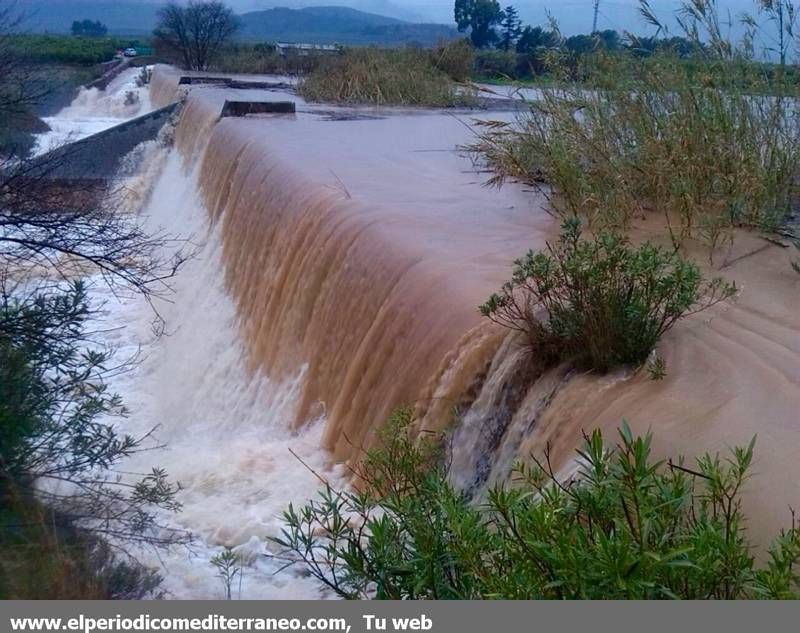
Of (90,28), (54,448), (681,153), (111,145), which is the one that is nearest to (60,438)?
(54,448)

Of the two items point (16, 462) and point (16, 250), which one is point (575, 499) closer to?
point (16, 462)

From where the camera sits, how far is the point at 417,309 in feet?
19.2

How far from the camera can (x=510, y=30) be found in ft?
112

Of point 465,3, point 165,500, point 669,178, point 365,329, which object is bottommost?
point 165,500

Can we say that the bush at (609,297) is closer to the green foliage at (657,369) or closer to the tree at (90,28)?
the green foliage at (657,369)

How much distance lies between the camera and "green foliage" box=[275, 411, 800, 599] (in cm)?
220

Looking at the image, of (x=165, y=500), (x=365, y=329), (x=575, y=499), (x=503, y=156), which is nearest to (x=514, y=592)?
(x=575, y=499)

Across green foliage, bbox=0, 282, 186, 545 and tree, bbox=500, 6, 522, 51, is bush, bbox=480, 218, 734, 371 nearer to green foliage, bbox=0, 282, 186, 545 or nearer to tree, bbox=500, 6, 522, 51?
green foliage, bbox=0, 282, 186, 545

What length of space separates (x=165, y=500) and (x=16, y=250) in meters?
1.82

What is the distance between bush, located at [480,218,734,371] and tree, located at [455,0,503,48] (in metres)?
32.4

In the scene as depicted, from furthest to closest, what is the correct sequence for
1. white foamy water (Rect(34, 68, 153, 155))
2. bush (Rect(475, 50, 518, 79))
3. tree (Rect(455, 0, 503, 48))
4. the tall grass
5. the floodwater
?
tree (Rect(455, 0, 503, 48)) → bush (Rect(475, 50, 518, 79)) → white foamy water (Rect(34, 68, 153, 155)) → the tall grass → the floodwater

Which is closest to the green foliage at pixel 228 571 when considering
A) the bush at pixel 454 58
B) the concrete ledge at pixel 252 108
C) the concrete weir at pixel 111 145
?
the concrete weir at pixel 111 145

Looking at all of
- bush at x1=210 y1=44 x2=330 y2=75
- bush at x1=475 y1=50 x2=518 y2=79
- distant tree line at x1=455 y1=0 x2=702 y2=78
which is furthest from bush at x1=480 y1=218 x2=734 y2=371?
bush at x1=210 y1=44 x2=330 y2=75

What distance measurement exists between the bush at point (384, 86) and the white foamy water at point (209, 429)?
257 inches
